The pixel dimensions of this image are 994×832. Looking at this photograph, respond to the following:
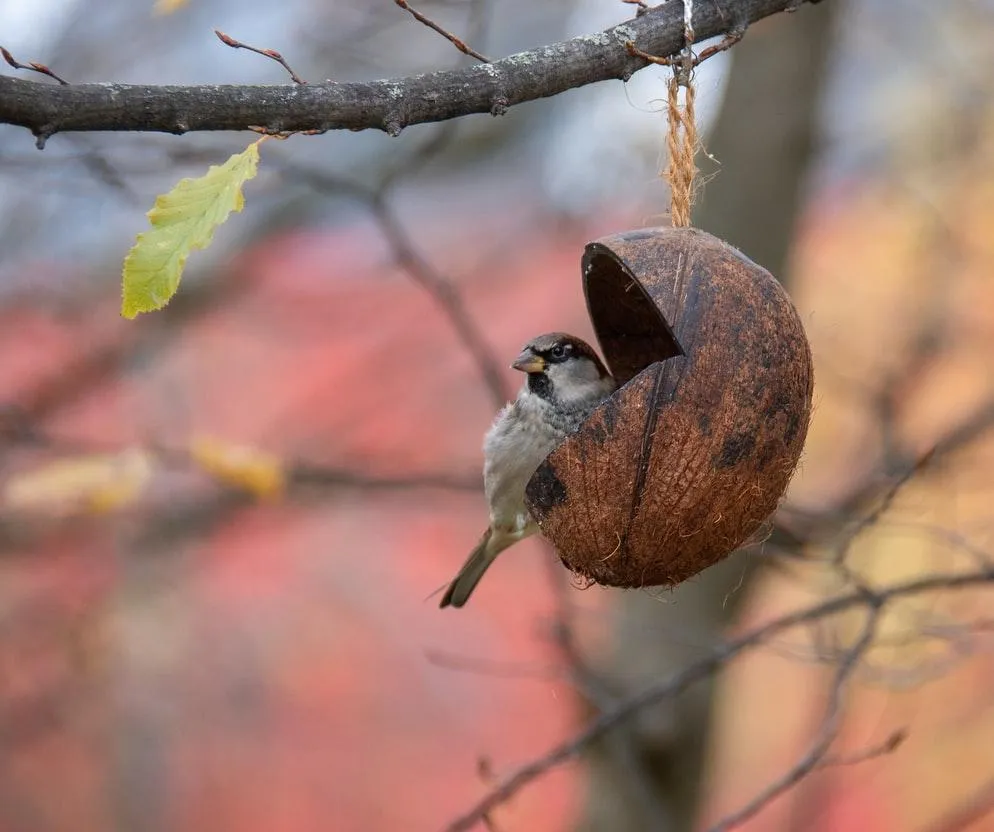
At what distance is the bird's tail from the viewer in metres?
2.72

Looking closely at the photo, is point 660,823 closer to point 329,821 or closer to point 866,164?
point 329,821

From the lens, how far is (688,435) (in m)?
1.72

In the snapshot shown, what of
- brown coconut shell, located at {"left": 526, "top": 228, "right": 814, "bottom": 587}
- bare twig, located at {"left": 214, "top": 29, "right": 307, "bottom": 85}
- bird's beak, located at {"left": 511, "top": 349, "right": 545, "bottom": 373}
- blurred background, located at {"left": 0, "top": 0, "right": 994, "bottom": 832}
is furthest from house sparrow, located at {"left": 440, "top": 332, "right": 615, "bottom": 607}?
blurred background, located at {"left": 0, "top": 0, "right": 994, "bottom": 832}

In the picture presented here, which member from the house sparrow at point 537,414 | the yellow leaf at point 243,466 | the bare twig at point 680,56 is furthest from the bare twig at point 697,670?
the bare twig at point 680,56

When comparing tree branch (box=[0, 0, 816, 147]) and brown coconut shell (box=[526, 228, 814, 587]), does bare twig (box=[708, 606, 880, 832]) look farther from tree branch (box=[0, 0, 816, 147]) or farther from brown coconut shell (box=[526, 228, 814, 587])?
tree branch (box=[0, 0, 816, 147])

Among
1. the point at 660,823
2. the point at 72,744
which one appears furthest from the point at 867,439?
the point at 72,744

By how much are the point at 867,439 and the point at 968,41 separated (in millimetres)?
2677

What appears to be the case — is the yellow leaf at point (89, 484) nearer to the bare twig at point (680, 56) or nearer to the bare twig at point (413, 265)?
the bare twig at point (413, 265)

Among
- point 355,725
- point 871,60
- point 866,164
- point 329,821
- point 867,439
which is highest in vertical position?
point 871,60

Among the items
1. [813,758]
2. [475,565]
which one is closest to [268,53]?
[475,565]

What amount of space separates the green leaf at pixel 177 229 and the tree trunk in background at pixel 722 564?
299 centimetres

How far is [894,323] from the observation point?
5.88 metres

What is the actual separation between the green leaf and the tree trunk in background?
2.99 meters

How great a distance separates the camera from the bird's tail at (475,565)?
2725 millimetres
